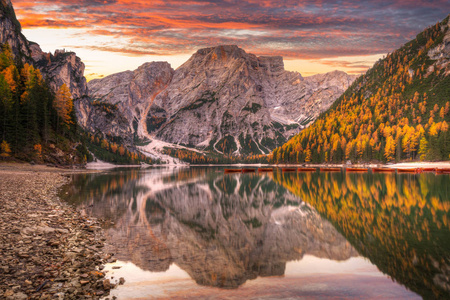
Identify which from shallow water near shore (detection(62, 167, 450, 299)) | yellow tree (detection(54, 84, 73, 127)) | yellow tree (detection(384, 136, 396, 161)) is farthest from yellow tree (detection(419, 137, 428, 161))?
yellow tree (detection(54, 84, 73, 127))

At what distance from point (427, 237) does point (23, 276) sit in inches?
1023

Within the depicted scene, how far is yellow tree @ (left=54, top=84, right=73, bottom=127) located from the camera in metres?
136

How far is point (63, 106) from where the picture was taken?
13825 centimetres

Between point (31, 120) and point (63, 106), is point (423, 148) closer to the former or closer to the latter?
point (63, 106)

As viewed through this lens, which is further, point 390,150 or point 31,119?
point 390,150

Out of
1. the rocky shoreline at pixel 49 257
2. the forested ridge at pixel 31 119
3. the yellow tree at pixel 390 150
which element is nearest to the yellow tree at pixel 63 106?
the forested ridge at pixel 31 119

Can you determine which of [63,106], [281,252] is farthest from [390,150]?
[281,252]

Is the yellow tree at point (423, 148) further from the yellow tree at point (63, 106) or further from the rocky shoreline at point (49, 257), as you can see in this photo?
the rocky shoreline at point (49, 257)

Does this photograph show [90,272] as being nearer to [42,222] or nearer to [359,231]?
[42,222]

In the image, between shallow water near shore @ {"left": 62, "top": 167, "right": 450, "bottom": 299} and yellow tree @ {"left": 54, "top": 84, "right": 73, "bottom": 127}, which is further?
yellow tree @ {"left": 54, "top": 84, "right": 73, "bottom": 127}

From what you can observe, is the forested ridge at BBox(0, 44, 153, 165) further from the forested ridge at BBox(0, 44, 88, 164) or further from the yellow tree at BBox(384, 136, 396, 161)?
the yellow tree at BBox(384, 136, 396, 161)

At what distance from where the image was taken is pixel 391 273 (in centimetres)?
1798

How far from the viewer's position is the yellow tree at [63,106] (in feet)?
447

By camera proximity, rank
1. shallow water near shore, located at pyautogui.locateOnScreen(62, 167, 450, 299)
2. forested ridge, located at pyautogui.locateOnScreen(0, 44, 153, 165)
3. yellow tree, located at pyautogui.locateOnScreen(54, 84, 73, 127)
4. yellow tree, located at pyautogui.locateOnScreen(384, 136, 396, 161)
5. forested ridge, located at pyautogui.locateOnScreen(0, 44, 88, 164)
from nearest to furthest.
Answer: shallow water near shore, located at pyautogui.locateOnScreen(62, 167, 450, 299), forested ridge, located at pyautogui.locateOnScreen(0, 44, 153, 165), forested ridge, located at pyautogui.locateOnScreen(0, 44, 88, 164), yellow tree, located at pyautogui.locateOnScreen(54, 84, 73, 127), yellow tree, located at pyautogui.locateOnScreen(384, 136, 396, 161)
